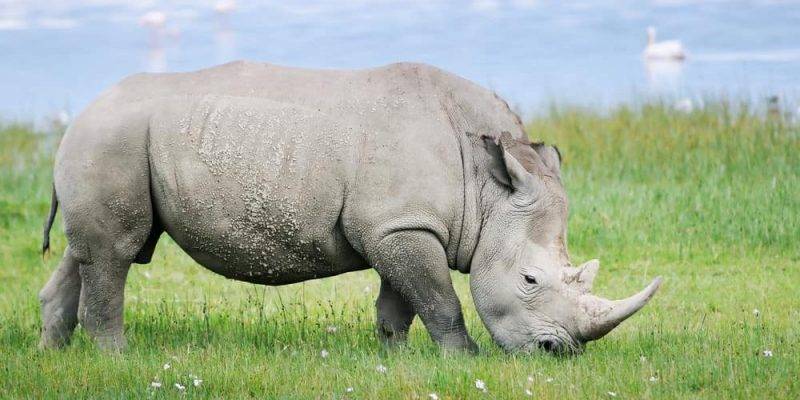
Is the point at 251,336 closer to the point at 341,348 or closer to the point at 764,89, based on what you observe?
the point at 341,348

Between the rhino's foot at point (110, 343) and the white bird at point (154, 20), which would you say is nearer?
the rhino's foot at point (110, 343)

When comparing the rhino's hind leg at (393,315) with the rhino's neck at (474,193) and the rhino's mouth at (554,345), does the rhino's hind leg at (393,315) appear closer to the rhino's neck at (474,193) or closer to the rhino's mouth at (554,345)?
the rhino's neck at (474,193)

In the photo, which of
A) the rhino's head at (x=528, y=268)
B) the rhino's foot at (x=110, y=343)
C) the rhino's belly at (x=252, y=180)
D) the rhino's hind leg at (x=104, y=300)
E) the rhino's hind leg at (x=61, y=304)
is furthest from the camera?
the rhino's hind leg at (x=61, y=304)

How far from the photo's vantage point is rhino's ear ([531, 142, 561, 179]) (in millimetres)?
8633

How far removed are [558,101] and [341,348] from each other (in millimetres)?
11440

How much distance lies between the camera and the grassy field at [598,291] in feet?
25.4

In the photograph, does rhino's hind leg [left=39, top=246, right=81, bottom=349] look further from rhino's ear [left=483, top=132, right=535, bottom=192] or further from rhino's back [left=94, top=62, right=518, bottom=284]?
rhino's ear [left=483, top=132, right=535, bottom=192]

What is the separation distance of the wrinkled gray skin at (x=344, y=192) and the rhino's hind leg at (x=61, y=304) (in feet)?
1.95

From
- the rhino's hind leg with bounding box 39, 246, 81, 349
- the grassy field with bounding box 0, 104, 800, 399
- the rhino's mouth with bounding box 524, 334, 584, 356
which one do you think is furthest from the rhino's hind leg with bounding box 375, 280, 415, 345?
the rhino's hind leg with bounding box 39, 246, 81, 349

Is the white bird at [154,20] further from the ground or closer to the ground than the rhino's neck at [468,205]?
closer to the ground

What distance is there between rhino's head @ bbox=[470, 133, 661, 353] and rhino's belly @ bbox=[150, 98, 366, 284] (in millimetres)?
903

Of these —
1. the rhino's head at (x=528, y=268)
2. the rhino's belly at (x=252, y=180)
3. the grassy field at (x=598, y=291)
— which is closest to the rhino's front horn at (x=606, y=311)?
the rhino's head at (x=528, y=268)

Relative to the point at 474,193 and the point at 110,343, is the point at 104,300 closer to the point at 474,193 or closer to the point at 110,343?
the point at 110,343

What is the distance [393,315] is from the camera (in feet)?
29.5
